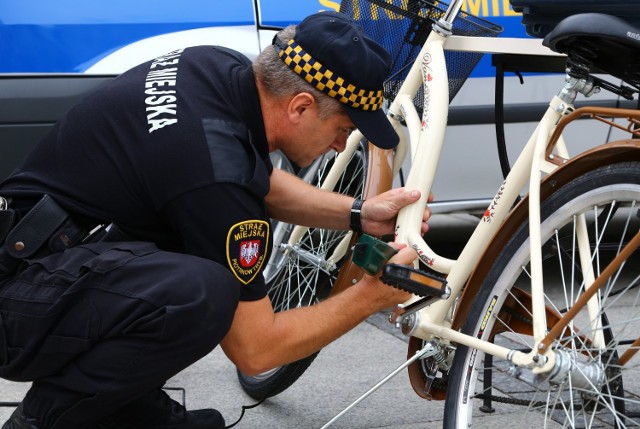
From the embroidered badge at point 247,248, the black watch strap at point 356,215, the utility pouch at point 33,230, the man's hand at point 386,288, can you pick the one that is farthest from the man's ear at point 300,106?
the utility pouch at point 33,230

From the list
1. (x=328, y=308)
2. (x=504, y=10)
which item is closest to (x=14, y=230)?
(x=328, y=308)

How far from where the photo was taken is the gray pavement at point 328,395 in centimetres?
298

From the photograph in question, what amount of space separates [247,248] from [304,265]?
1121 mm

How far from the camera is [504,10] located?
416 cm

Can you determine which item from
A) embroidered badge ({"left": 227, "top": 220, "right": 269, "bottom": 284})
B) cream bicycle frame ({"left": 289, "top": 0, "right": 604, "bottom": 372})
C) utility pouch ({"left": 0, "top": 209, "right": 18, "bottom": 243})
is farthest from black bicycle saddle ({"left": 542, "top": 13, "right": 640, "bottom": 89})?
utility pouch ({"left": 0, "top": 209, "right": 18, "bottom": 243})

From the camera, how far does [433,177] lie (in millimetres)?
2600

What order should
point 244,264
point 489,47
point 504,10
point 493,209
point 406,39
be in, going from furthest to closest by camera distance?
point 504,10
point 406,39
point 489,47
point 493,209
point 244,264

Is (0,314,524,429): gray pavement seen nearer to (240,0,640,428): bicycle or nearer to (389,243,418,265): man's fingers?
(240,0,640,428): bicycle

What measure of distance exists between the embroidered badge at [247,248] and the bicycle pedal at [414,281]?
0.28m

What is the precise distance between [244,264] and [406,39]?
1.05 m

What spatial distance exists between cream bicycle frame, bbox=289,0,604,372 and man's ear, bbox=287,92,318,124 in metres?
0.42

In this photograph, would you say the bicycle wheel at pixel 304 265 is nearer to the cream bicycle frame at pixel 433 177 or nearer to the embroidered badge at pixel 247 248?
the cream bicycle frame at pixel 433 177

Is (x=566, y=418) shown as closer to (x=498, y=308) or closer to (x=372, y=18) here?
(x=498, y=308)

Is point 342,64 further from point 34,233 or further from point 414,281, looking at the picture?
point 34,233
